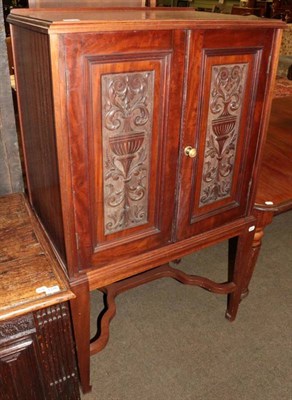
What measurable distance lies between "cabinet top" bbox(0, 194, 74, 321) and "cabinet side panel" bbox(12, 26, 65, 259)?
0.05 meters

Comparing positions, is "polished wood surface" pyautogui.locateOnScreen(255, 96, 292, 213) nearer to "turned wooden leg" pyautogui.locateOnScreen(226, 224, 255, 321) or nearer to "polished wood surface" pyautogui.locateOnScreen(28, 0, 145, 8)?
"turned wooden leg" pyautogui.locateOnScreen(226, 224, 255, 321)

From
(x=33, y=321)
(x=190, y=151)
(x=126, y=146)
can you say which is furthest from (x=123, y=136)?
(x=33, y=321)

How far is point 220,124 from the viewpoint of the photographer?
127 cm

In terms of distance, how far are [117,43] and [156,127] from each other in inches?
10.8

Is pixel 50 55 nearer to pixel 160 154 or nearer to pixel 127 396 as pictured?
pixel 160 154

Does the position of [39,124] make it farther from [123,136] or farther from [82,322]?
[82,322]

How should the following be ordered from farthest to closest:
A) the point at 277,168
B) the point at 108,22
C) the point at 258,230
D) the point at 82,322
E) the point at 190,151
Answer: the point at 277,168
the point at 258,230
the point at 82,322
the point at 190,151
the point at 108,22

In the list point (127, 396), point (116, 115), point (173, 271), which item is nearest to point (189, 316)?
point (173, 271)

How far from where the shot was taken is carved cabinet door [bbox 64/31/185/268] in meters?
0.94

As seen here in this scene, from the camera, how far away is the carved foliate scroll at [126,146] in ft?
3.29

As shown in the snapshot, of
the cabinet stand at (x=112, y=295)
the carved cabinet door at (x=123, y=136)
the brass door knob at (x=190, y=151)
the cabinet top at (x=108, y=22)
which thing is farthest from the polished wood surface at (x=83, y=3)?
the cabinet stand at (x=112, y=295)

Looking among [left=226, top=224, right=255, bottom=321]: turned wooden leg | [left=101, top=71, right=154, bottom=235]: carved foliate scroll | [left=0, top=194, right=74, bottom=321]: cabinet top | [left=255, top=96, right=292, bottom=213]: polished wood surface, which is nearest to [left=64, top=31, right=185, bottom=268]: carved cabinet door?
[left=101, top=71, right=154, bottom=235]: carved foliate scroll

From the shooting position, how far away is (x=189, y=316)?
2.05 metres

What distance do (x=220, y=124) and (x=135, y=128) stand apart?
346 millimetres
